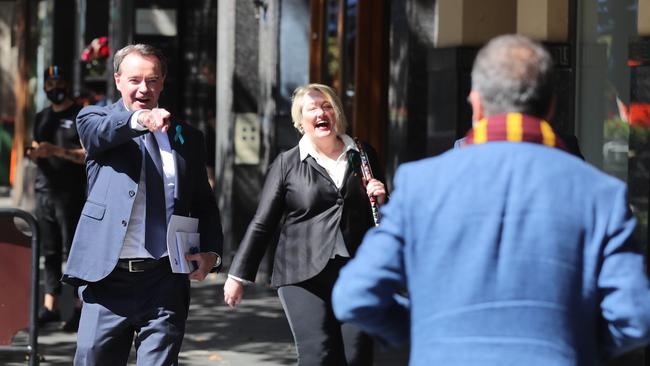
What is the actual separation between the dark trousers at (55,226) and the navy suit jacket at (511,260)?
7977mm

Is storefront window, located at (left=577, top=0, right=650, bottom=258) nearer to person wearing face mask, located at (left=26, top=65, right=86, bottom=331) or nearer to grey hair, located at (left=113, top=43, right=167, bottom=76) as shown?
grey hair, located at (left=113, top=43, right=167, bottom=76)

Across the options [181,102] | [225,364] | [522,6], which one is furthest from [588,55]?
[181,102]

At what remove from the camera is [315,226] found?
6.49m

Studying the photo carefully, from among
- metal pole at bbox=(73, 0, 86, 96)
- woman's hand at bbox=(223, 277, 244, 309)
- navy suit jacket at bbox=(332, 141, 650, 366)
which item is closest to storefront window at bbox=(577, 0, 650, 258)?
woman's hand at bbox=(223, 277, 244, 309)

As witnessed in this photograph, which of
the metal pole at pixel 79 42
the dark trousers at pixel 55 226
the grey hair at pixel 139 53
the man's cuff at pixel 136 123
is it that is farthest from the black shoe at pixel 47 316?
the metal pole at pixel 79 42

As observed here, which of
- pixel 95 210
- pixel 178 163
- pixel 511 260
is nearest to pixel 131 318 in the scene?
pixel 95 210

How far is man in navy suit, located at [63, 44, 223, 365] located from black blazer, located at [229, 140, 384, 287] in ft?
1.74

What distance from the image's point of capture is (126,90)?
5.95 metres

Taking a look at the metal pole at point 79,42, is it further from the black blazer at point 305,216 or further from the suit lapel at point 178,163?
the suit lapel at point 178,163

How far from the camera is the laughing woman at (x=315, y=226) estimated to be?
20.8 feet

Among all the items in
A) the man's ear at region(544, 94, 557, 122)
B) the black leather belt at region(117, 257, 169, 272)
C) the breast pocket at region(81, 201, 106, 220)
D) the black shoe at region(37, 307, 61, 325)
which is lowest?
the black shoe at region(37, 307, 61, 325)

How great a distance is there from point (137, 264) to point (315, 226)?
919 mm

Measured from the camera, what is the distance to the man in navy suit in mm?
5910

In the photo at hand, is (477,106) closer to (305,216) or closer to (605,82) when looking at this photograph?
(305,216)
